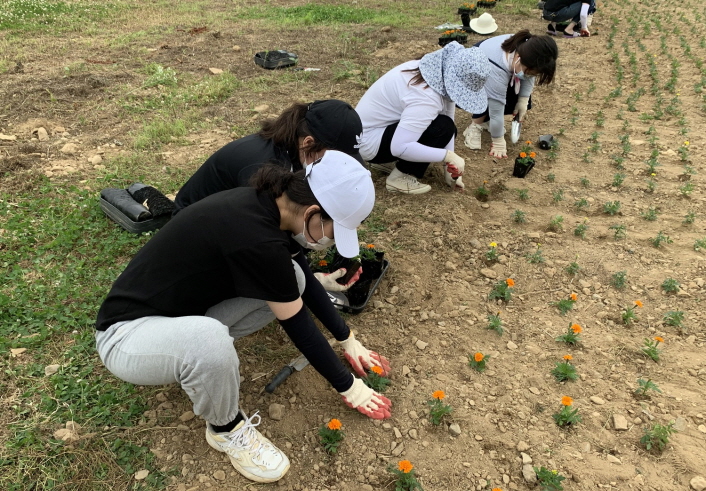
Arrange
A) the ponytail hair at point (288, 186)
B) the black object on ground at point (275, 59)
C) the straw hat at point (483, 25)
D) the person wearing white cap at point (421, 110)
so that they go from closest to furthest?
the ponytail hair at point (288, 186) < the person wearing white cap at point (421, 110) < the black object on ground at point (275, 59) < the straw hat at point (483, 25)

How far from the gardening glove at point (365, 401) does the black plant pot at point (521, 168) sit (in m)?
2.85

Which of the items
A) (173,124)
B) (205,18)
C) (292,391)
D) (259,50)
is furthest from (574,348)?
(205,18)

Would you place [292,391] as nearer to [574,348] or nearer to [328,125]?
[328,125]

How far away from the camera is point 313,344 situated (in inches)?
75.7

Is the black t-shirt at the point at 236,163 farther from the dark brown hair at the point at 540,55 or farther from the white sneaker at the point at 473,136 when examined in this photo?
the white sneaker at the point at 473,136

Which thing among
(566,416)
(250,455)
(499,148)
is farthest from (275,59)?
(566,416)

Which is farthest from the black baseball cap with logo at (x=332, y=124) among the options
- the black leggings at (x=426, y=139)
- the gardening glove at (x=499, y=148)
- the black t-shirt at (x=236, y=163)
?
the gardening glove at (x=499, y=148)

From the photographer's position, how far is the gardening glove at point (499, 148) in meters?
4.73

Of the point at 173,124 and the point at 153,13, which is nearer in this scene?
the point at 173,124

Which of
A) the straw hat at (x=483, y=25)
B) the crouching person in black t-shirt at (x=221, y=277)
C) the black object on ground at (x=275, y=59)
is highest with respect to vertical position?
the crouching person in black t-shirt at (x=221, y=277)

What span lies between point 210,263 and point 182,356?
0.35 m

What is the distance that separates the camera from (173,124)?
5.06 metres

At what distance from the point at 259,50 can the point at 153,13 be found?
A: 374 cm

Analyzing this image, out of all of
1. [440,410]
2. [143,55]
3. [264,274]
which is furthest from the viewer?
[143,55]
